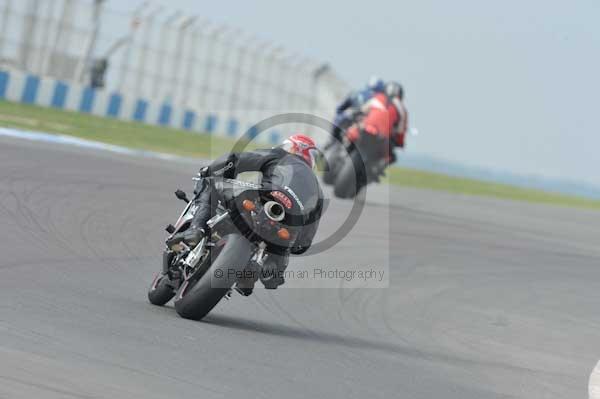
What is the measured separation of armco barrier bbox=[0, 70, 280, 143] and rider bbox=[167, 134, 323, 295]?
20656 mm

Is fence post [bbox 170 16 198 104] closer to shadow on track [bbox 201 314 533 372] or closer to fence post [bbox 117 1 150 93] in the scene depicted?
fence post [bbox 117 1 150 93]

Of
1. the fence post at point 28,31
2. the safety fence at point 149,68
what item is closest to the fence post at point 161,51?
the safety fence at point 149,68

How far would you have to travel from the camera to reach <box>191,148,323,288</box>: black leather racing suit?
7535mm

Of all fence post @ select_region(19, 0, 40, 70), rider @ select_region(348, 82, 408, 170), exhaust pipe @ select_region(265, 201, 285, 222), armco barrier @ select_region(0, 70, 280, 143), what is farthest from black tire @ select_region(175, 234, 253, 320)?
fence post @ select_region(19, 0, 40, 70)

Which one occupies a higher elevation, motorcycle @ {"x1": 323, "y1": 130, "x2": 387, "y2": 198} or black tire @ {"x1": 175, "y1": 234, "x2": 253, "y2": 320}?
black tire @ {"x1": 175, "y1": 234, "x2": 253, "y2": 320}

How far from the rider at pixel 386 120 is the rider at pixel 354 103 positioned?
81 mm

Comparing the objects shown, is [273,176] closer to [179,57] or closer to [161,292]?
[161,292]

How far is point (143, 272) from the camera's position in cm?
960

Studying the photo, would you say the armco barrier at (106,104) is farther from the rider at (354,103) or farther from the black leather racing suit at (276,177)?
the black leather racing suit at (276,177)

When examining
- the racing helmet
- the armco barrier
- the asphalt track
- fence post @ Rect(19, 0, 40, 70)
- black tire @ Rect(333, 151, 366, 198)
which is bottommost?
the armco barrier

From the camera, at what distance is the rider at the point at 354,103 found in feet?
60.6

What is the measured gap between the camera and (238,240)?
727 cm

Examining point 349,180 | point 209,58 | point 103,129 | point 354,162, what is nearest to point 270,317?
point 349,180

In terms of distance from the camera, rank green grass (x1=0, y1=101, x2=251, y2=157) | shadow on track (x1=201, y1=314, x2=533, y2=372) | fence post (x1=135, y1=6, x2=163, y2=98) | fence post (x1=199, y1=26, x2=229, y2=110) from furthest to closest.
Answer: fence post (x1=199, y1=26, x2=229, y2=110)
fence post (x1=135, y1=6, x2=163, y2=98)
green grass (x1=0, y1=101, x2=251, y2=157)
shadow on track (x1=201, y1=314, x2=533, y2=372)
